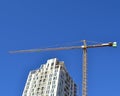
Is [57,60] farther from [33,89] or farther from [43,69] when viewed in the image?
[33,89]

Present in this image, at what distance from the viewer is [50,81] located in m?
162

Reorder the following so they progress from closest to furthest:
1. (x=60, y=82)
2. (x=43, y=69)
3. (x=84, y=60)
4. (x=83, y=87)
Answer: (x=83, y=87), (x=84, y=60), (x=60, y=82), (x=43, y=69)

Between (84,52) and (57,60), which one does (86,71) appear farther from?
(57,60)

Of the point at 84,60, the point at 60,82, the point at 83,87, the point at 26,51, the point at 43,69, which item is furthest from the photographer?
the point at 43,69

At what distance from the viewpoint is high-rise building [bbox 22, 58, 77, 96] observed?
6216 inches

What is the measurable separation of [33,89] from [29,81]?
318 inches

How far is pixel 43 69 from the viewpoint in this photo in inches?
6781

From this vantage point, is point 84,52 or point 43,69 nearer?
point 84,52

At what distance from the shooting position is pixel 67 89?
167 metres

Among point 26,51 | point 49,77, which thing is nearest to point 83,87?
point 26,51

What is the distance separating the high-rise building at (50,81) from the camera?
15788 cm

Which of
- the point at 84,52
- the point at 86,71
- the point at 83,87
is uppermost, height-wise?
the point at 84,52

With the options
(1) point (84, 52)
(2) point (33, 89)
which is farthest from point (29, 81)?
(1) point (84, 52)

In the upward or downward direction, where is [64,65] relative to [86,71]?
upward
